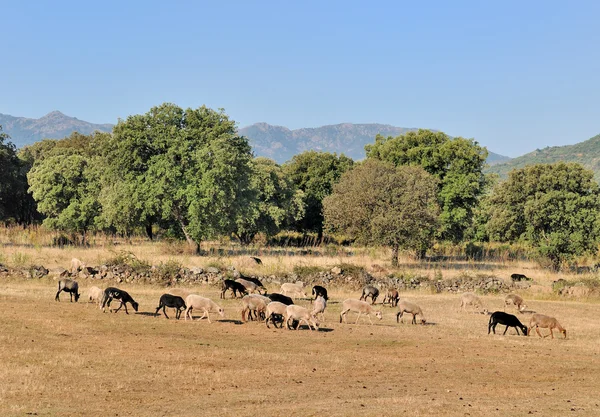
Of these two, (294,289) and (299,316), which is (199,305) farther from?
(294,289)

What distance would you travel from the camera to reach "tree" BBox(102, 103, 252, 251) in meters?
51.7

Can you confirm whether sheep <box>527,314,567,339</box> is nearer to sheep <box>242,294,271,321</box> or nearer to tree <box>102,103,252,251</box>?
sheep <box>242,294,271,321</box>

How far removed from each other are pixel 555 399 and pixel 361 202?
36.8m

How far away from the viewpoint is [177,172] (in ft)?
170

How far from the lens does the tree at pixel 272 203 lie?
77.3 m

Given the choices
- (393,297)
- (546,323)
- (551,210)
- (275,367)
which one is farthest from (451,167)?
(275,367)

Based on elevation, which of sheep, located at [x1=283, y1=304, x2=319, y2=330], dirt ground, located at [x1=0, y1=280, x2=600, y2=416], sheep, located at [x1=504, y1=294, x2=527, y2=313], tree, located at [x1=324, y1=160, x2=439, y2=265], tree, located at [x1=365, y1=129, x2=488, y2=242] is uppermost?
tree, located at [x1=365, y1=129, x2=488, y2=242]

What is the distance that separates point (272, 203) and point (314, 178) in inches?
486

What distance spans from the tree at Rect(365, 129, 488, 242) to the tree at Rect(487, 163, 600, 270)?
7.69 meters

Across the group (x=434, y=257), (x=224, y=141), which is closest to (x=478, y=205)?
(x=434, y=257)

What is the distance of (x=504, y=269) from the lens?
52.8 metres

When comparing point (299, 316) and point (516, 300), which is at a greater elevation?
point (516, 300)

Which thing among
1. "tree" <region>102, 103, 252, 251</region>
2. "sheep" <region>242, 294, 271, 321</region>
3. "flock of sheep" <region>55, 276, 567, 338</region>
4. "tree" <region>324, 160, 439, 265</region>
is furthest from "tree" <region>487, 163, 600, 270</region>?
"sheep" <region>242, 294, 271, 321</region>

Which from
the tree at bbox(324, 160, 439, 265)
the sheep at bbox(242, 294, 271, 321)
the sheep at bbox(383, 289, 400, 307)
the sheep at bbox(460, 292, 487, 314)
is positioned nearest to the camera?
the sheep at bbox(242, 294, 271, 321)
